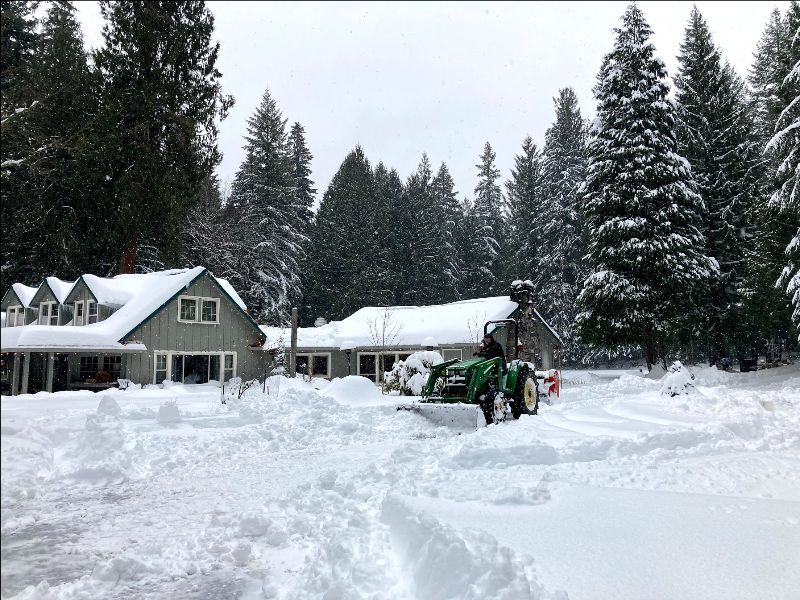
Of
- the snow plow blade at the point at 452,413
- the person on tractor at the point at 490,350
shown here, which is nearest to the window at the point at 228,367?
the snow plow blade at the point at 452,413

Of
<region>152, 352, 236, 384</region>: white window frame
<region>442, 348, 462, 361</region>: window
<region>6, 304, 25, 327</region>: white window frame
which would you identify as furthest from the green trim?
<region>442, 348, 462, 361</region>: window

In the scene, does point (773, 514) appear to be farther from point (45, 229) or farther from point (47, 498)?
point (45, 229)

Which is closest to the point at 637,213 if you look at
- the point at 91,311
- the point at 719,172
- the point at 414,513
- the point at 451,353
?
the point at 719,172

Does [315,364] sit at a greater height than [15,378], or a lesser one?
greater

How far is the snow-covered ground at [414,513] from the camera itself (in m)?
3.50

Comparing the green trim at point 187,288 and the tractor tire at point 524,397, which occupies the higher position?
the green trim at point 187,288

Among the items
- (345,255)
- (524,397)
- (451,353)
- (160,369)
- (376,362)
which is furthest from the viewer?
(345,255)

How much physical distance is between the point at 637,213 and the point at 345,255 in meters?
27.5

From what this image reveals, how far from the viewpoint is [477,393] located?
11.7 m

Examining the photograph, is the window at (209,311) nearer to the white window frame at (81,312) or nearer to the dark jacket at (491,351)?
the white window frame at (81,312)

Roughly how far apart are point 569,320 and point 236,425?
35.5 m

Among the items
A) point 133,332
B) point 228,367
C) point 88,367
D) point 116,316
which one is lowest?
point 228,367

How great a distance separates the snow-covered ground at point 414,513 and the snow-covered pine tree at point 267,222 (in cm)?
3178

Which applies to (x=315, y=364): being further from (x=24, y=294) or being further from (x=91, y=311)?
(x=24, y=294)
